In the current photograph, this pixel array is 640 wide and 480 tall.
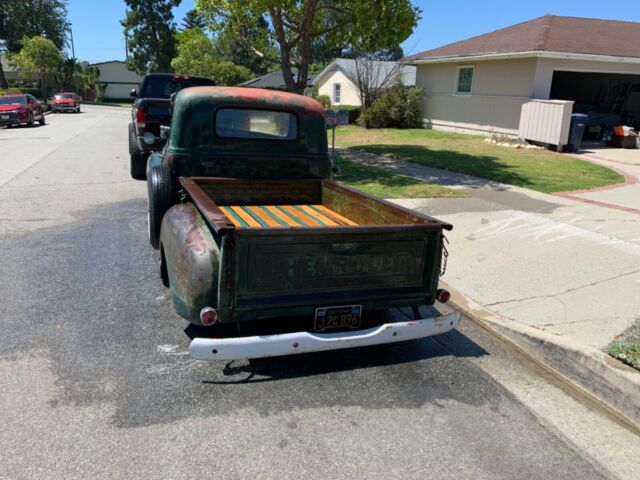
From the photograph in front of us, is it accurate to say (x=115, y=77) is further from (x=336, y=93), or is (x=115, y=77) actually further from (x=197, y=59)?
(x=336, y=93)

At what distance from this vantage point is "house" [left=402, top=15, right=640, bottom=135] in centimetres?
1798

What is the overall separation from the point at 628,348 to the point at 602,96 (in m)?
22.8

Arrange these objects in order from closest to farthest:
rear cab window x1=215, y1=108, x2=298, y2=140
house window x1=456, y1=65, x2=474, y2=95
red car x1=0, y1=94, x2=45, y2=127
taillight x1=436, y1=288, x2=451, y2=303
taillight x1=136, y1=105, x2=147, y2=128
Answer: taillight x1=436, y1=288, x2=451, y2=303 → rear cab window x1=215, y1=108, x2=298, y2=140 → taillight x1=136, y1=105, x2=147, y2=128 → house window x1=456, y1=65, x2=474, y2=95 → red car x1=0, y1=94, x2=45, y2=127

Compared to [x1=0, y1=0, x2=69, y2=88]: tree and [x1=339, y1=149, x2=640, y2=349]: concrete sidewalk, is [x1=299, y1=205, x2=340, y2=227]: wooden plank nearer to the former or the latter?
[x1=339, y1=149, x2=640, y2=349]: concrete sidewalk

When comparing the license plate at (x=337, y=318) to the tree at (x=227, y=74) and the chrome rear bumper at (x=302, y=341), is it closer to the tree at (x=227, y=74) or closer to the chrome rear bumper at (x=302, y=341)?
the chrome rear bumper at (x=302, y=341)

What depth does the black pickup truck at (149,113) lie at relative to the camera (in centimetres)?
1049

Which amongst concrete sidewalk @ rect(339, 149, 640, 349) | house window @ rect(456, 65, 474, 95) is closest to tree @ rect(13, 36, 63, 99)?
house window @ rect(456, 65, 474, 95)

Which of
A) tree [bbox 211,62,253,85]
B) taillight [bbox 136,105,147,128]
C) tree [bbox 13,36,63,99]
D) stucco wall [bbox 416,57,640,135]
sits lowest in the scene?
taillight [bbox 136,105,147,128]

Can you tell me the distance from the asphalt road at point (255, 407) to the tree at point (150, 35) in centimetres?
6471

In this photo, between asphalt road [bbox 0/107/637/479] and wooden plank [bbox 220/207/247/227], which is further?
wooden plank [bbox 220/207/247/227]

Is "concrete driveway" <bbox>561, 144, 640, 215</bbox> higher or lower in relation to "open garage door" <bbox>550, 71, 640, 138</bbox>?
lower

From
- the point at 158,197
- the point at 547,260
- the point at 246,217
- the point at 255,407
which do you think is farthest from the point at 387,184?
the point at 255,407

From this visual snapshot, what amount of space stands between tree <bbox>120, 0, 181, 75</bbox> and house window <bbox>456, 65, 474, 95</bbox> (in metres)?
49.9

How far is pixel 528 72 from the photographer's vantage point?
18.2 meters
